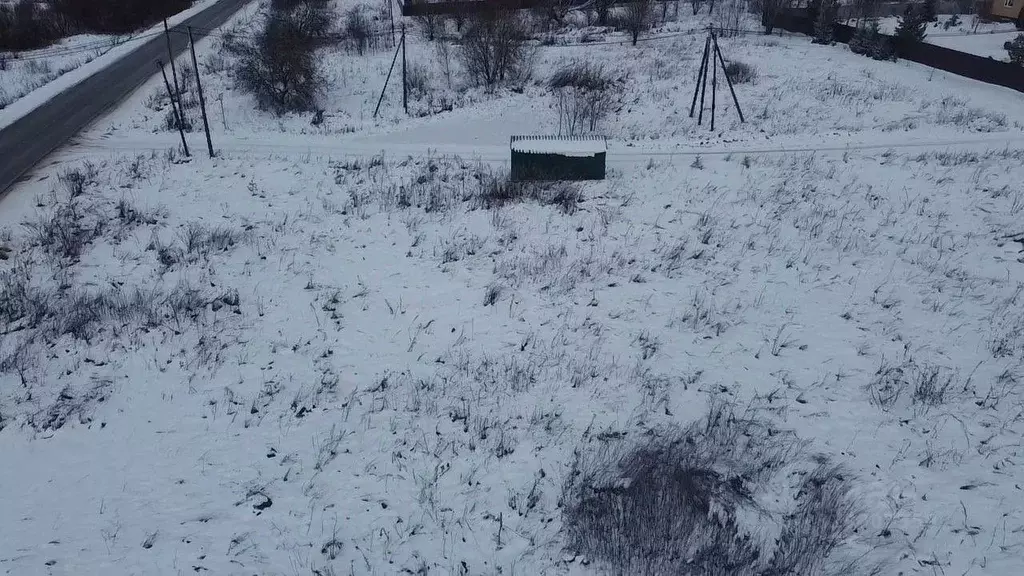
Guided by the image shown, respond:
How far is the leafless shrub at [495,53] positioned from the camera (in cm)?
2133

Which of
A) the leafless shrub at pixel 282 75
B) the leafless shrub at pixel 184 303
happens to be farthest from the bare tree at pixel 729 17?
the leafless shrub at pixel 184 303

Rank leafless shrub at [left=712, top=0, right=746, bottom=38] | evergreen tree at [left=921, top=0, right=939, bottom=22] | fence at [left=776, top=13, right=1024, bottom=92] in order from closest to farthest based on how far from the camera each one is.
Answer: fence at [left=776, top=13, right=1024, bottom=92]
leafless shrub at [left=712, top=0, right=746, bottom=38]
evergreen tree at [left=921, top=0, right=939, bottom=22]

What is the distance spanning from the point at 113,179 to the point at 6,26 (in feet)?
77.8

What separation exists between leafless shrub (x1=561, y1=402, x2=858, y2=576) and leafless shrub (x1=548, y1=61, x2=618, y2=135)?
12555 millimetres

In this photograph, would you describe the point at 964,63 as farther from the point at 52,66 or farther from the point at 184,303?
the point at 52,66

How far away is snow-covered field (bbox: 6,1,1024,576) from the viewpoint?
506 centimetres

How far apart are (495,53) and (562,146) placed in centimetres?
1072

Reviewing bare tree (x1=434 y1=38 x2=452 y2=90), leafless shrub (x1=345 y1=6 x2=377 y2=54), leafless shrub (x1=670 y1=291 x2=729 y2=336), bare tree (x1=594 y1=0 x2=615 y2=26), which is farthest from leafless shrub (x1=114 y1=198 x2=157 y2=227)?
bare tree (x1=594 y1=0 x2=615 y2=26)

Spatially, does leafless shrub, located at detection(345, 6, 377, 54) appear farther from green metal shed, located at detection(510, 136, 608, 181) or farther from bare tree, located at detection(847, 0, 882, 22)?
bare tree, located at detection(847, 0, 882, 22)

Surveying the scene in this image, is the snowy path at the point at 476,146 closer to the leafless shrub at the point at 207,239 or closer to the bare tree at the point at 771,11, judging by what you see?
the leafless shrub at the point at 207,239

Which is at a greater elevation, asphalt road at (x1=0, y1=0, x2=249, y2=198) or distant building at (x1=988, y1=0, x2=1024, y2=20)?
distant building at (x1=988, y1=0, x2=1024, y2=20)

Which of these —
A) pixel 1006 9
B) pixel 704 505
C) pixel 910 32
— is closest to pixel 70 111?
pixel 704 505

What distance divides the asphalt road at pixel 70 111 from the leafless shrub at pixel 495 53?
11.6m

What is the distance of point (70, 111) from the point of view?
1750 centimetres
